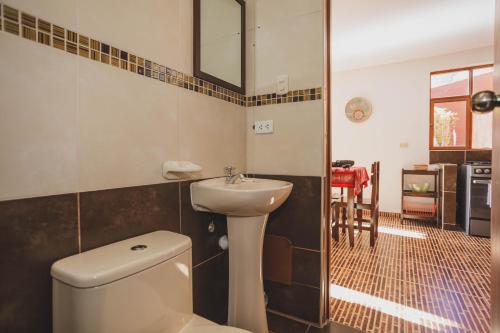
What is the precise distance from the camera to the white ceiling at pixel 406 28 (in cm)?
258

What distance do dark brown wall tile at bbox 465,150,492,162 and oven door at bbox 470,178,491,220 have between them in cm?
74

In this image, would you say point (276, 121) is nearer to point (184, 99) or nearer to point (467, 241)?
point (184, 99)

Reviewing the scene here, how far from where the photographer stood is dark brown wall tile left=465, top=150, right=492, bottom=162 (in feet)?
12.0

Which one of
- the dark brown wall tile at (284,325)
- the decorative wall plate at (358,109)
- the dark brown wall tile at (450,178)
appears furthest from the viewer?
the decorative wall plate at (358,109)

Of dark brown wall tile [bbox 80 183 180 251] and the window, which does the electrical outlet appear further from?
the window

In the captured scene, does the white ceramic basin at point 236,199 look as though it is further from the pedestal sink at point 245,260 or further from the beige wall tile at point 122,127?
the beige wall tile at point 122,127

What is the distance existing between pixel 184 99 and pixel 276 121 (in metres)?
0.62

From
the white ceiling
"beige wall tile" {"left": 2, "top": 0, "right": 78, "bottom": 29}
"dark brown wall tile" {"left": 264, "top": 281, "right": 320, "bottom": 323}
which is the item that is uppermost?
the white ceiling

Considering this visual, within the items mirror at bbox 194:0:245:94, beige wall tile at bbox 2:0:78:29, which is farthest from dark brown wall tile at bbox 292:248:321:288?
beige wall tile at bbox 2:0:78:29

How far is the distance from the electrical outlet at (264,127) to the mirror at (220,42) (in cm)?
25

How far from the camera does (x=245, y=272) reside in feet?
4.23

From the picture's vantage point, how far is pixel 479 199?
3.20 metres

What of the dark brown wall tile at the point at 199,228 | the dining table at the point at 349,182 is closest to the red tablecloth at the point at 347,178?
the dining table at the point at 349,182

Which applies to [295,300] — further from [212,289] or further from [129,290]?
[129,290]
